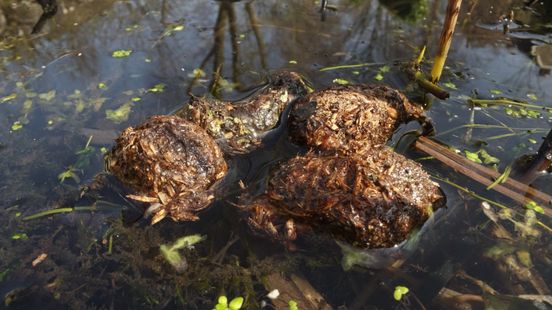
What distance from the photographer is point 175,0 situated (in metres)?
7.29

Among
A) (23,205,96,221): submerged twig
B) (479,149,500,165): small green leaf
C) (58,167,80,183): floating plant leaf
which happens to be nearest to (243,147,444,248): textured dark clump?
(479,149,500,165): small green leaf

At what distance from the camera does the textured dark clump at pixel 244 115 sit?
404cm

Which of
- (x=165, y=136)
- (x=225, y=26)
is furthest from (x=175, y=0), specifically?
(x=165, y=136)

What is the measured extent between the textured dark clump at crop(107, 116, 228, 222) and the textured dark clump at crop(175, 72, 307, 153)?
1.35 feet

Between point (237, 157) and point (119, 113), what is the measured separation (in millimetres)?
1688

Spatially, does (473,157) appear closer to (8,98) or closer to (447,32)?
(447,32)

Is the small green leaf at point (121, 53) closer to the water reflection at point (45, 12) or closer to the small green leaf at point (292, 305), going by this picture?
the water reflection at point (45, 12)

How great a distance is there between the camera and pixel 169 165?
11.2 ft

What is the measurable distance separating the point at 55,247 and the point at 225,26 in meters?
4.47

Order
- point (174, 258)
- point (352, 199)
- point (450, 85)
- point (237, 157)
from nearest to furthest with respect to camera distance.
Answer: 1. point (352, 199)
2. point (174, 258)
3. point (237, 157)
4. point (450, 85)

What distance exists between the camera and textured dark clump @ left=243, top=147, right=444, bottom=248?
3.05 meters

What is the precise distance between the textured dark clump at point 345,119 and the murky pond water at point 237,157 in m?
0.45

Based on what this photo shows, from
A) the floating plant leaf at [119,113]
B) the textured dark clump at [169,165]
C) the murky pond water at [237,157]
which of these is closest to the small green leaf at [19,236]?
the murky pond water at [237,157]

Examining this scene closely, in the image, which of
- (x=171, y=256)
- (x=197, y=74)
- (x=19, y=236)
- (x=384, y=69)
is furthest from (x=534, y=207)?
(x=19, y=236)
